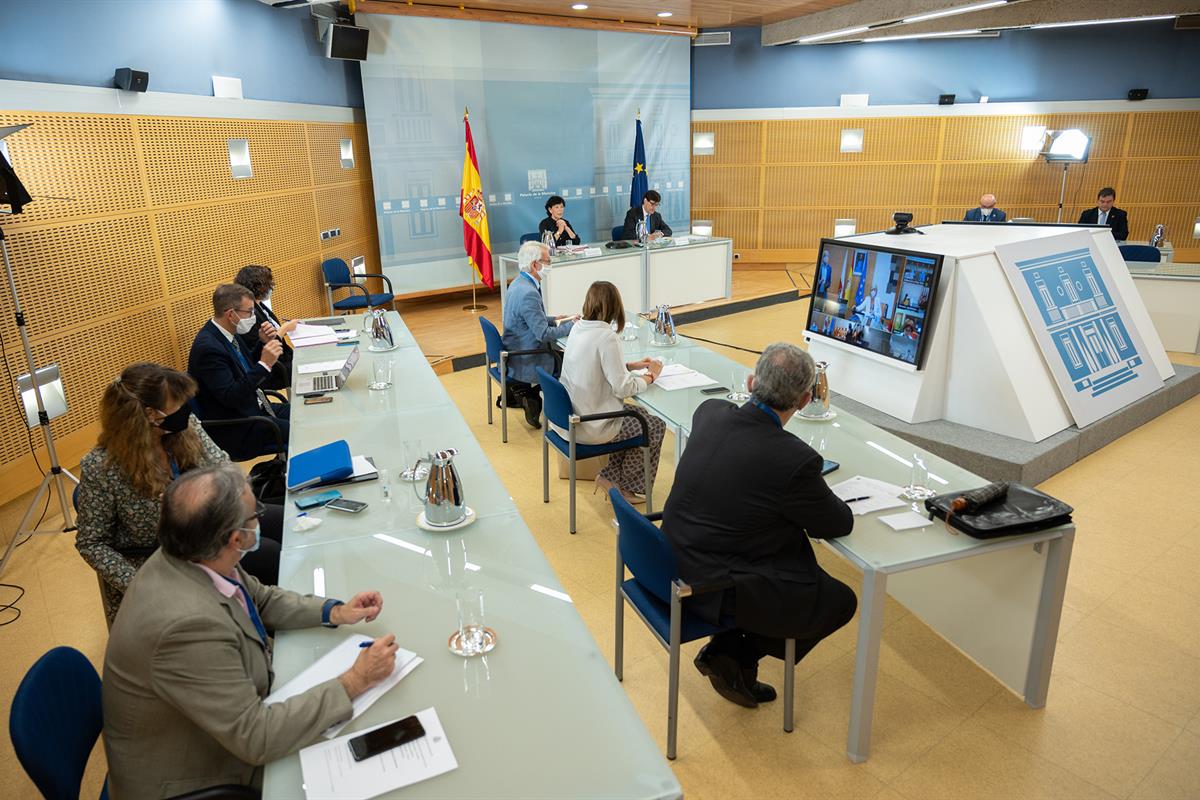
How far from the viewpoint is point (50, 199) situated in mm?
4855

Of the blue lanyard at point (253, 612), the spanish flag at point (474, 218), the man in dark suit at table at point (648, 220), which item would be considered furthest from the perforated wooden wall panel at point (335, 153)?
the blue lanyard at point (253, 612)

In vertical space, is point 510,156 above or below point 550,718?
above

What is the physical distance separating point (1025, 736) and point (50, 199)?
239 inches

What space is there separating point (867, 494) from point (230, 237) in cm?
611

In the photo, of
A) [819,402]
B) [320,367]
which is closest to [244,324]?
[320,367]

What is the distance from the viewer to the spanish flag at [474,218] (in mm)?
9172

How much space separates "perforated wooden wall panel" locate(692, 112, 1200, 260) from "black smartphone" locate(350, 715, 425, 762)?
11.4 metres

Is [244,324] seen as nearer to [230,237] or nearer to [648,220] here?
[230,237]

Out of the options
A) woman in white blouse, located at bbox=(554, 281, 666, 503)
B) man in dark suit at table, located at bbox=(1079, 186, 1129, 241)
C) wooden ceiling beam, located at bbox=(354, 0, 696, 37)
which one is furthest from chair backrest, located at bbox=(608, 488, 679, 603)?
man in dark suit at table, located at bbox=(1079, 186, 1129, 241)

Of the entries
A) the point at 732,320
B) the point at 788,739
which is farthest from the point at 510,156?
the point at 788,739

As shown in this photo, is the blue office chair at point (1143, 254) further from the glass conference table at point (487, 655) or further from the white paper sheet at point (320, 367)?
the glass conference table at point (487, 655)

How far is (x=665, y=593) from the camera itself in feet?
8.53

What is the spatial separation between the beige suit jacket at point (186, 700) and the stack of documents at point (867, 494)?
1885 millimetres

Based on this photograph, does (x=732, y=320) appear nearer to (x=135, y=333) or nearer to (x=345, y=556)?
(x=135, y=333)
